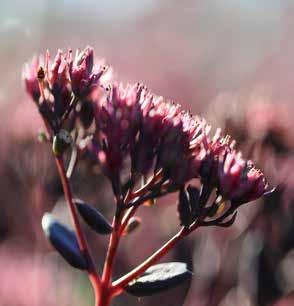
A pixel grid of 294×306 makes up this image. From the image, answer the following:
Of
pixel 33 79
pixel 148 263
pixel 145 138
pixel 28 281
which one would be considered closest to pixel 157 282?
pixel 148 263

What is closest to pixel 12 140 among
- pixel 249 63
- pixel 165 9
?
pixel 249 63

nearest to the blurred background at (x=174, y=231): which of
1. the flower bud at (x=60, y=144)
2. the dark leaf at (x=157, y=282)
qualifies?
the dark leaf at (x=157, y=282)

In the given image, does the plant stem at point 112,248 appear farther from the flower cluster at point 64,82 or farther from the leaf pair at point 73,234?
the flower cluster at point 64,82

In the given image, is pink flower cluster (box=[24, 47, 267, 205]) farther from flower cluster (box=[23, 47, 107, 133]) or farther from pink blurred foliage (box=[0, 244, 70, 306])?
pink blurred foliage (box=[0, 244, 70, 306])

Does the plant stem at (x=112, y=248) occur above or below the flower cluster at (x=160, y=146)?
below

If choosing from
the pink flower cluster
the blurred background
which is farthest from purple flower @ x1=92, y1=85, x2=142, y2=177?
the blurred background

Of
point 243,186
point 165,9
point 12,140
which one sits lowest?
point 243,186

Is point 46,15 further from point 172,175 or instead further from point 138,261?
point 172,175
